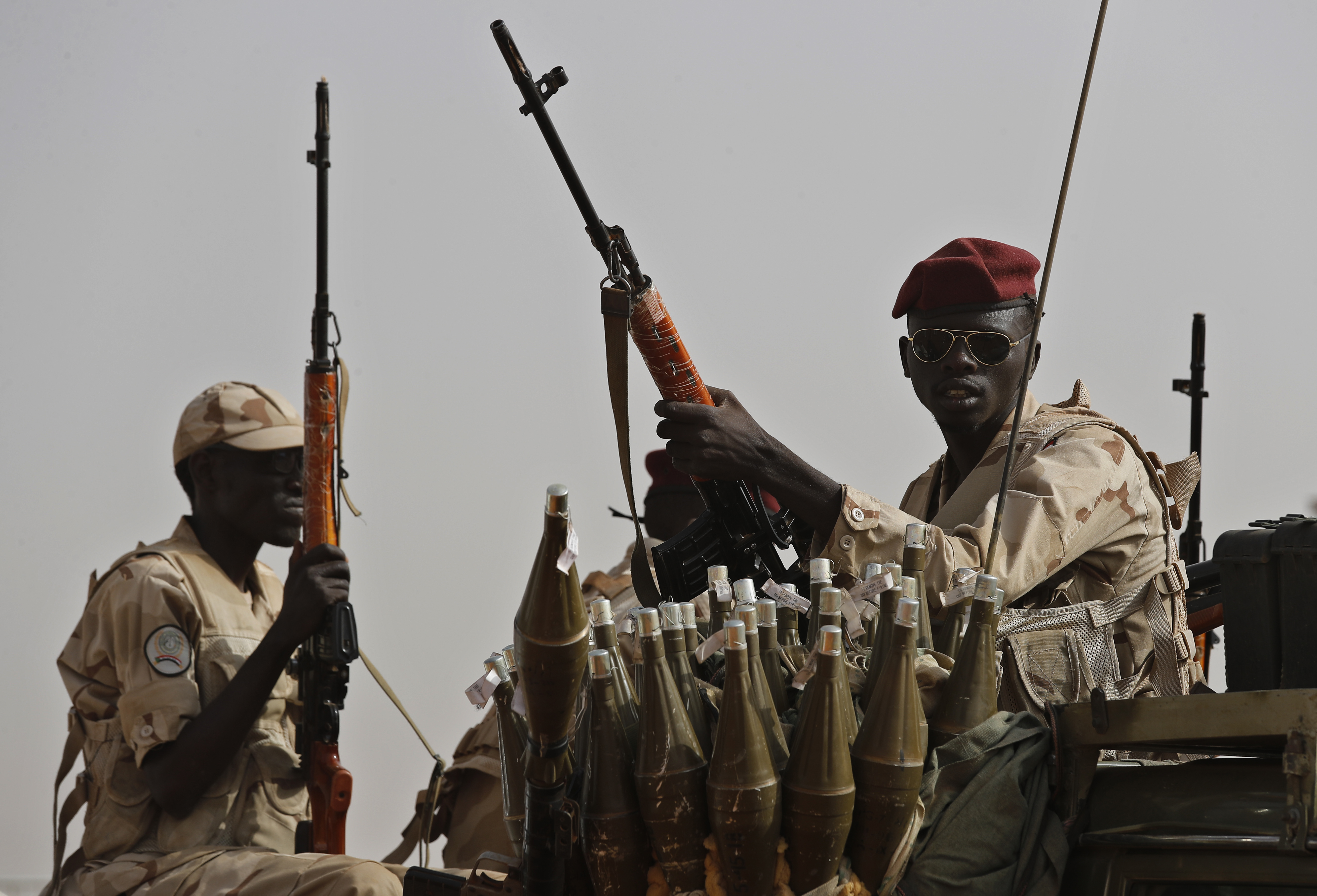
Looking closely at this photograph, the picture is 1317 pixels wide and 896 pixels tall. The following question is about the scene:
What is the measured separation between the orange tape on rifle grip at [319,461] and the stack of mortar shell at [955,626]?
9.19 ft

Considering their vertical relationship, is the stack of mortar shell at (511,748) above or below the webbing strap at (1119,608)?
below

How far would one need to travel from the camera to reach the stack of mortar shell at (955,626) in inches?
84.7

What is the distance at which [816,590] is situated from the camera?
2252 mm

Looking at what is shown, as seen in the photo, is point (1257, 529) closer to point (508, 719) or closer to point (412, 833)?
point (508, 719)

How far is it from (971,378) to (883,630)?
1253mm

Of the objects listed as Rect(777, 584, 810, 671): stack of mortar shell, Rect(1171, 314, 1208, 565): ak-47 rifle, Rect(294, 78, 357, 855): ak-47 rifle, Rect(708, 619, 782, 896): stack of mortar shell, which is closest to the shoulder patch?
Rect(294, 78, 357, 855): ak-47 rifle

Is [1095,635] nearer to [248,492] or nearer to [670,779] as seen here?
[670,779]

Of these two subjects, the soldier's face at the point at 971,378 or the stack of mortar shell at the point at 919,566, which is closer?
the stack of mortar shell at the point at 919,566

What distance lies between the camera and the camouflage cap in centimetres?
445

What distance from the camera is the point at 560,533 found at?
5.04ft

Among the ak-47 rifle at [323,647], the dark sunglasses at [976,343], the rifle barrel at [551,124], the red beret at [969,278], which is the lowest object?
the ak-47 rifle at [323,647]

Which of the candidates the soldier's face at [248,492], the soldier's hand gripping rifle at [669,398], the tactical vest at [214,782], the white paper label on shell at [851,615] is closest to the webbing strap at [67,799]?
the tactical vest at [214,782]

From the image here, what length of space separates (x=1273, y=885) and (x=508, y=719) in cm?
119

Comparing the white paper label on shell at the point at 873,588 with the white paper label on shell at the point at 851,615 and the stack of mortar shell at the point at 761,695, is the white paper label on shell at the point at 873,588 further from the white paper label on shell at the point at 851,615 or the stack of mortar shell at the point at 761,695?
the stack of mortar shell at the point at 761,695
